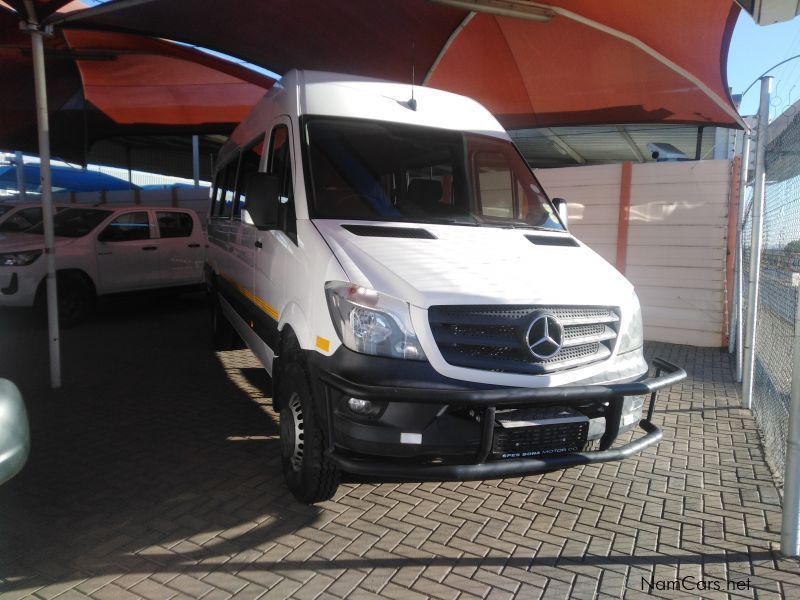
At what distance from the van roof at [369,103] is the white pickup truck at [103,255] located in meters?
5.27

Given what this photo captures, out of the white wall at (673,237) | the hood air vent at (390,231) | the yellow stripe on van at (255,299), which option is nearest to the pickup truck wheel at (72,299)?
the yellow stripe on van at (255,299)

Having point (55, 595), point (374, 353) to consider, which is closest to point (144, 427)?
point (55, 595)

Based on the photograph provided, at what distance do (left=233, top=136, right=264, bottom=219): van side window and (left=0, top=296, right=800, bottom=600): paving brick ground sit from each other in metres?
1.89

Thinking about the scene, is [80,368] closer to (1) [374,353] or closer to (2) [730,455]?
(1) [374,353]

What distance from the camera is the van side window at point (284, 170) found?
3.86 meters

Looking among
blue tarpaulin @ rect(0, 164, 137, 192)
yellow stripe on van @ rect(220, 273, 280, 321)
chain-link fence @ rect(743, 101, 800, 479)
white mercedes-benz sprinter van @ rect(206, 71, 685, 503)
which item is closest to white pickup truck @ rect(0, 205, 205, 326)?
yellow stripe on van @ rect(220, 273, 280, 321)

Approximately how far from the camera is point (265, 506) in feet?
12.1

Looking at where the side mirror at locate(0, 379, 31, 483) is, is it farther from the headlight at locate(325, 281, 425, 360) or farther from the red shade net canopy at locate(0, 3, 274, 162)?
the red shade net canopy at locate(0, 3, 274, 162)

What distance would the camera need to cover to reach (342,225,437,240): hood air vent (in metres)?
3.54

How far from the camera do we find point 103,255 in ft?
30.9

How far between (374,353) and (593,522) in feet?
5.78

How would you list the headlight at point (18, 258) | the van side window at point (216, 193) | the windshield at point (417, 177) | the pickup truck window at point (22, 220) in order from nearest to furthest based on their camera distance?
the windshield at point (417, 177) → the van side window at point (216, 193) → the headlight at point (18, 258) → the pickup truck window at point (22, 220)

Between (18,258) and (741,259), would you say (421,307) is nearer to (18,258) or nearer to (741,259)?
(741,259)

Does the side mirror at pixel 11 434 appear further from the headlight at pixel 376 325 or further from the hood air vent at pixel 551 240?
the hood air vent at pixel 551 240
